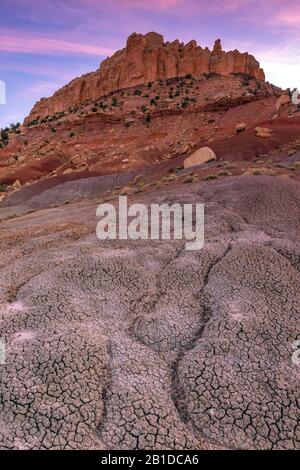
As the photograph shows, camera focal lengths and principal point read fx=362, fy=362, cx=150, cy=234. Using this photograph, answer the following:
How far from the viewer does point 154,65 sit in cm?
8612

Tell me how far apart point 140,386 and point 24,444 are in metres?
1.15

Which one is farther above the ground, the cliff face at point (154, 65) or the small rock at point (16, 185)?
the cliff face at point (154, 65)

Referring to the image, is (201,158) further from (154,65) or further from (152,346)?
(154,65)

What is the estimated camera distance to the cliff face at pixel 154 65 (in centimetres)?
8544

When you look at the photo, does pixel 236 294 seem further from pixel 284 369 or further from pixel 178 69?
pixel 178 69

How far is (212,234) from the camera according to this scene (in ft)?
25.7

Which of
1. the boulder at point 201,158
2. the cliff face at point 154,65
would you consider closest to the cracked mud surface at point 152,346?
the boulder at point 201,158

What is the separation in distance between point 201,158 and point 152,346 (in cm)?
2358

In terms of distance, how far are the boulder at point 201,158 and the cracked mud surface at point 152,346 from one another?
64.6 ft

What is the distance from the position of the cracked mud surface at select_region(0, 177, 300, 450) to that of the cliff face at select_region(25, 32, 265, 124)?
8636cm

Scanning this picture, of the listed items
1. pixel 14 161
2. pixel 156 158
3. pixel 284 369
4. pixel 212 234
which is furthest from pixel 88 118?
pixel 284 369

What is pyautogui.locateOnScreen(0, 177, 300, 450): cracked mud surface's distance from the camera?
3145 mm

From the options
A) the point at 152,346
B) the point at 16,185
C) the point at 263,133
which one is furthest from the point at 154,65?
the point at 152,346

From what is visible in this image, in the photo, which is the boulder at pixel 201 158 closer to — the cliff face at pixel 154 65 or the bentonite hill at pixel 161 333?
the bentonite hill at pixel 161 333
